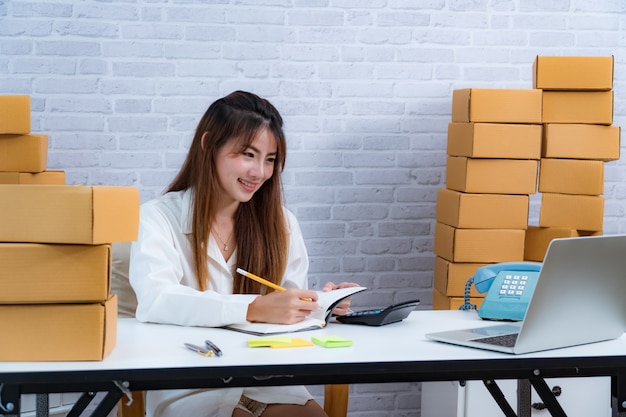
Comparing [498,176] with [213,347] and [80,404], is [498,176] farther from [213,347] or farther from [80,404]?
[80,404]

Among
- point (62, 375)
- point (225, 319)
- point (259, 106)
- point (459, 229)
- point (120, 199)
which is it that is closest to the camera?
point (62, 375)

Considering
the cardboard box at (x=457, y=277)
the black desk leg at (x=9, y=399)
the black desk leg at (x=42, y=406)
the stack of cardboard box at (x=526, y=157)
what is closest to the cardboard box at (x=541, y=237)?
the stack of cardboard box at (x=526, y=157)

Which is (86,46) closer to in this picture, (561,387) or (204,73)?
(204,73)

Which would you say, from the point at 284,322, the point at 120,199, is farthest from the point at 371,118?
the point at 120,199

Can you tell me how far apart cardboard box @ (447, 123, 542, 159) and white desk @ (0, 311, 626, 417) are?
1.26 metres

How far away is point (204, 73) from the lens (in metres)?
3.44

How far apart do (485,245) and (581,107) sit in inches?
24.8

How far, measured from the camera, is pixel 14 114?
2.82 meters

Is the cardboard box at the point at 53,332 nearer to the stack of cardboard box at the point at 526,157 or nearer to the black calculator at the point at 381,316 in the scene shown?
the black calculator at the point at 381,316

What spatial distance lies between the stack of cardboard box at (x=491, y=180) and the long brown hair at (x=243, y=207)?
0.92 metres

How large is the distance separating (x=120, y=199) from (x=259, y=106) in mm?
870

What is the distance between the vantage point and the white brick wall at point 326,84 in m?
3.36

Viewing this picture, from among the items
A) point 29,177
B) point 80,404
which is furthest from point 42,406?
point 29,177

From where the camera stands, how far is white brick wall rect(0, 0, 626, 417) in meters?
3.36
